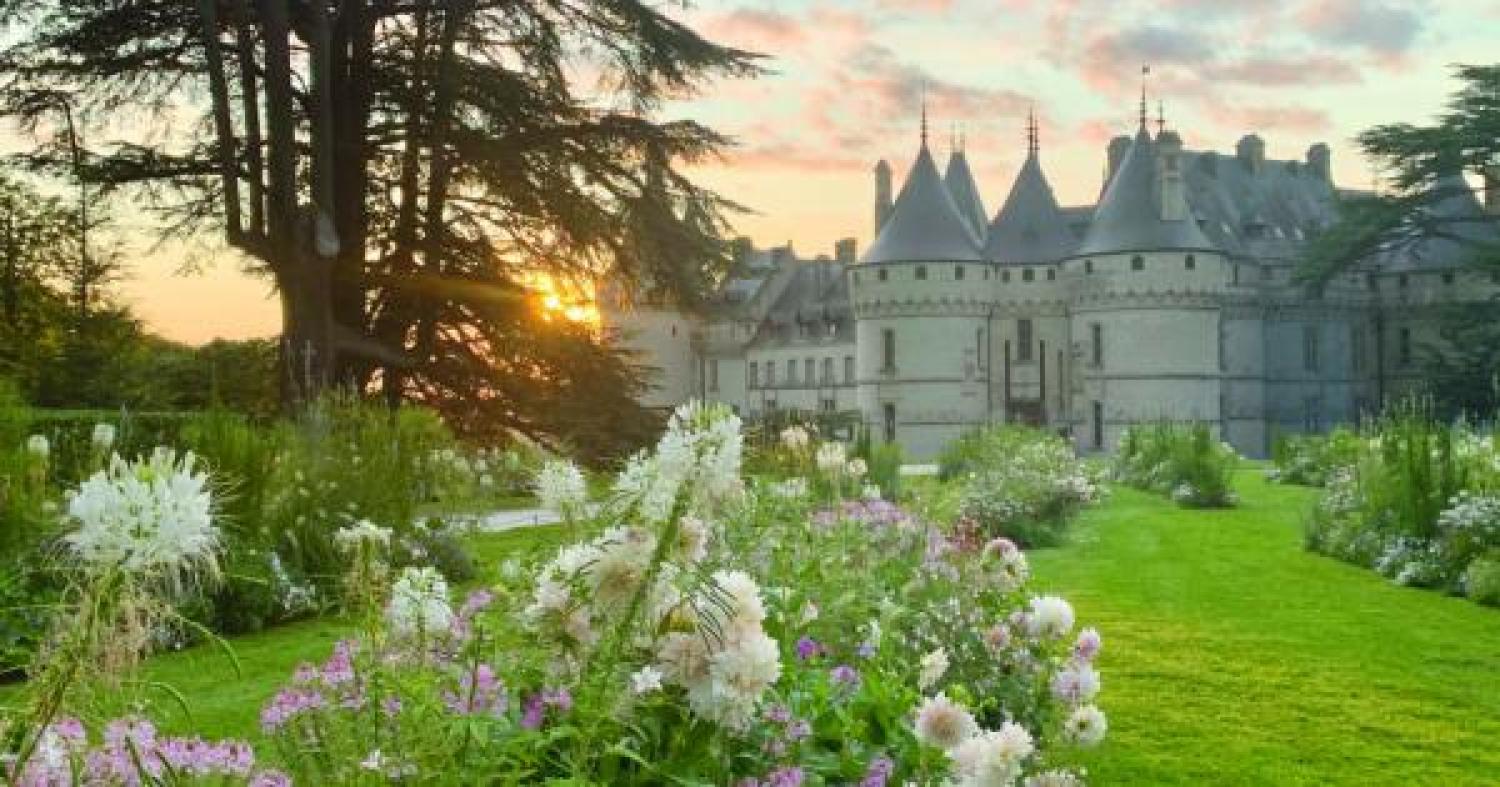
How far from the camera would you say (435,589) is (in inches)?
108

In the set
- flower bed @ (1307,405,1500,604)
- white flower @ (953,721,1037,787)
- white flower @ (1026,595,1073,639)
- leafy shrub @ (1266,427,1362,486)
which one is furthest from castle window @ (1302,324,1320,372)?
white flower @ (953,721,1037,787)

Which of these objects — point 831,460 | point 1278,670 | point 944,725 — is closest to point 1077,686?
point 944,725

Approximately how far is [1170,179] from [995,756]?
37688 millimetres

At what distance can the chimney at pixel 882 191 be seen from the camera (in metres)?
44.8

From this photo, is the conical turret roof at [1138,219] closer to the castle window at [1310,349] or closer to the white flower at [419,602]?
the castle window at [1310,349]

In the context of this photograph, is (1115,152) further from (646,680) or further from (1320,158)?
(646,680)

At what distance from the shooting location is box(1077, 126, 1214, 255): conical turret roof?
3794cm

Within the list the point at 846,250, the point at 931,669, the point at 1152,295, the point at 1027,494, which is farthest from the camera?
the point at 846,250

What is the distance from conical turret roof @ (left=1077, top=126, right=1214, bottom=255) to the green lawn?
27.5 meters

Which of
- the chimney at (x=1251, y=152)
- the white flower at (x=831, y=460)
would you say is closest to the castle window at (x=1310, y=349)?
the chimney at (x=1251, y=152)

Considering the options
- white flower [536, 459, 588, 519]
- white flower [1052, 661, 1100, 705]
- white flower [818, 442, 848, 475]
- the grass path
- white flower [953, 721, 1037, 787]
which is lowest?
the grass path

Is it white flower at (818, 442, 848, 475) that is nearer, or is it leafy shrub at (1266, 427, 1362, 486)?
white flower at (818, 442, 848, 475)

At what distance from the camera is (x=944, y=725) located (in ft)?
9.27

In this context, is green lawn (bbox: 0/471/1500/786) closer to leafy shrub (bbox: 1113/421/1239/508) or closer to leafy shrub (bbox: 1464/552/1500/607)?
leafy shrub (bbox: 1464/552/1500/607)
